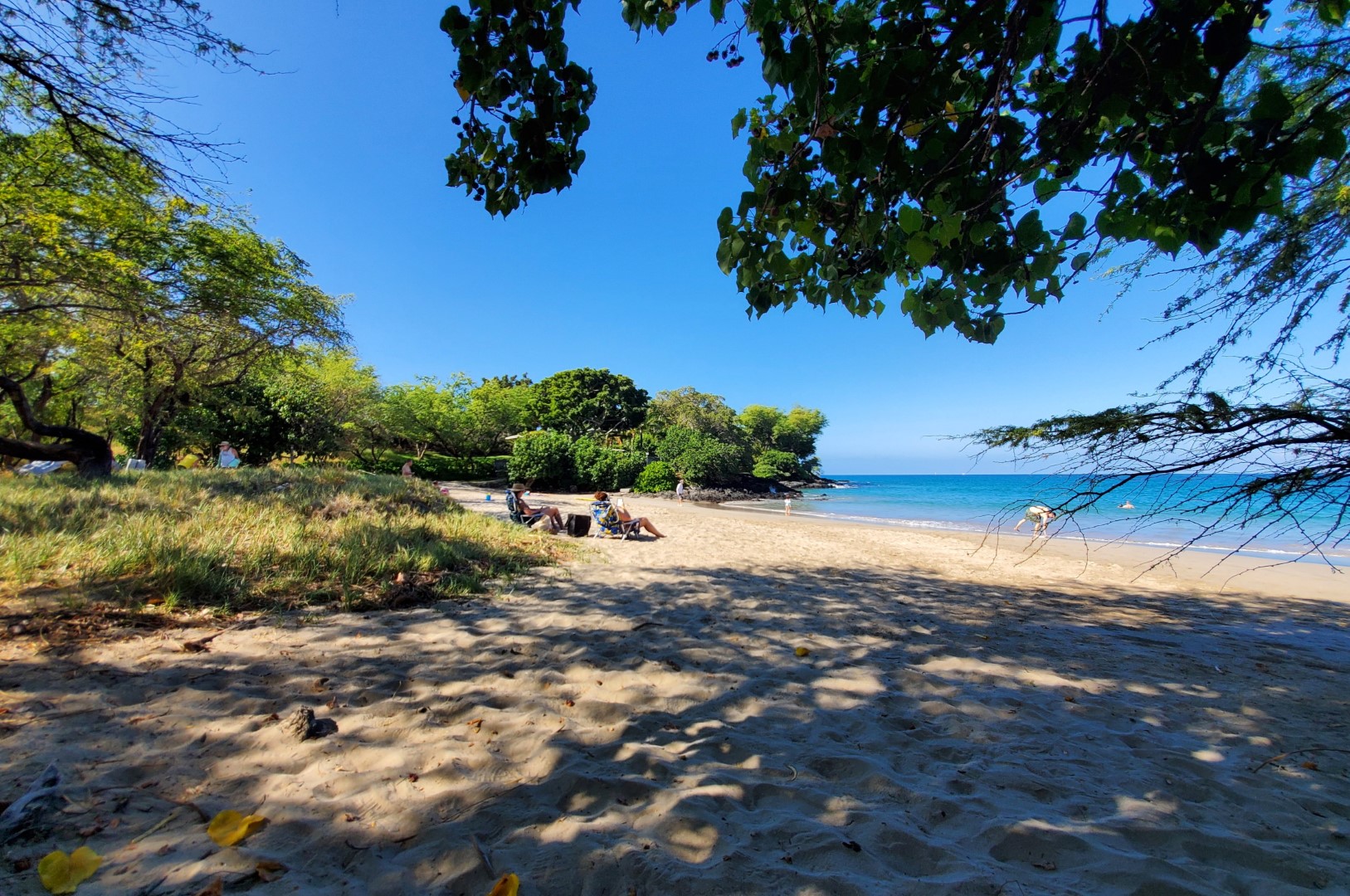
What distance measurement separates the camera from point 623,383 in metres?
46.2

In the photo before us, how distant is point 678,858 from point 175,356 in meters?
17.5

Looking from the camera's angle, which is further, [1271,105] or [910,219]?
[910,219]

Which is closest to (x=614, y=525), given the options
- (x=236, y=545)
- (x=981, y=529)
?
(x=236, y=545)

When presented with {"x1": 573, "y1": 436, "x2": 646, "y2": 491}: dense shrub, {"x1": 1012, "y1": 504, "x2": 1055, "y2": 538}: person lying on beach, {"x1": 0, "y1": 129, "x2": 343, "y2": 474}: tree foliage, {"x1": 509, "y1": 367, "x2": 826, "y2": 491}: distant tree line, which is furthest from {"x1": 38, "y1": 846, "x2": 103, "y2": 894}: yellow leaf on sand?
{"x1": 573, "y1": 436, "x2": 646, "y2": 491}: dense shrub

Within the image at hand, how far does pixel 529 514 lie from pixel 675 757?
908 centimetres

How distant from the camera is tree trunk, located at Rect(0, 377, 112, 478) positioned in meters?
7.89

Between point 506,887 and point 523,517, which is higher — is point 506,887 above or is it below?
below

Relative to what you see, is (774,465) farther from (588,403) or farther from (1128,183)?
(1128,183)

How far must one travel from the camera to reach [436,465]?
31.1 metres

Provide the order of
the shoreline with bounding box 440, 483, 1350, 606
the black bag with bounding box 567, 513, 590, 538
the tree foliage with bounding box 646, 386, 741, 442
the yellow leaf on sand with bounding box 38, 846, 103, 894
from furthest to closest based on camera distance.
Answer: the tree foliage with bounding box 646, 386, 741, 442, the black bag with bounding box 567, 513, 590, 538, the shoreline with bounding box 440, 483, 1350, 606, the yellow leaf on sand with bounding box 38, 846, 103, 894

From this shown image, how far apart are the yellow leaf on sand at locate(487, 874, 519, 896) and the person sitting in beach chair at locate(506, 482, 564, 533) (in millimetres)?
9404

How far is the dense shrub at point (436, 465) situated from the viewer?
97.6ft

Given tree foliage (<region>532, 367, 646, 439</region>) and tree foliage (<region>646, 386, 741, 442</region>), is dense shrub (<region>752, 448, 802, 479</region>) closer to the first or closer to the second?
tree foliage (<region>646, 386, 741, 442</region>)

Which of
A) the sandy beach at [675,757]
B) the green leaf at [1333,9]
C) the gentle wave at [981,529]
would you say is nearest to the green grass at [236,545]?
the sandy beach at [675,757]
